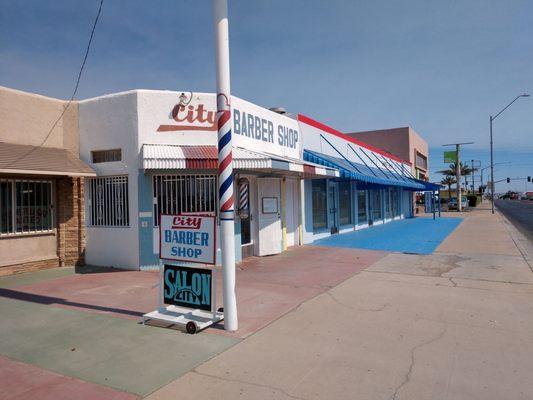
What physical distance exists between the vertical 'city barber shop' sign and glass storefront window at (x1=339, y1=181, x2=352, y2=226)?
1444 cm

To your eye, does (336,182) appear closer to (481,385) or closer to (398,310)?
(398,310)

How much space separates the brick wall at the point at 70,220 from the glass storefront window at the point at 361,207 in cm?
1518

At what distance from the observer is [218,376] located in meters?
4.36

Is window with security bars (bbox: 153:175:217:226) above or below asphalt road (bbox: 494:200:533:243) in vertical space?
above

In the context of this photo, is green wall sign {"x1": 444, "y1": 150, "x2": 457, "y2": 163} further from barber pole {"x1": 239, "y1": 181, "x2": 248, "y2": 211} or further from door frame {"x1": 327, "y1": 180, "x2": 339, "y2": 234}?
barber pole {"x1": 239, "y1": 181, "x2": 248, "y2": 211}

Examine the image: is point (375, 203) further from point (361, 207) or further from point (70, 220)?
point (70, 220)

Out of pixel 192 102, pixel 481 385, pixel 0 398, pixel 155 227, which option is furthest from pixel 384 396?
pixel 192 102

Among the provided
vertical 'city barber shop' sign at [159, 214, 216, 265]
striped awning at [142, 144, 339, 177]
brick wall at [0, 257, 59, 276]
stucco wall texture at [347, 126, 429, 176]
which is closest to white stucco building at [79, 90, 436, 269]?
striped awning at [142, 144, 339, 177]

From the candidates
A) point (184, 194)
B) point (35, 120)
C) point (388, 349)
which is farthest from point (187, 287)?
point (35, 120)

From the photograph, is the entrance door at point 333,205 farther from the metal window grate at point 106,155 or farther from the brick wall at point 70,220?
the brick wall at point 70,220

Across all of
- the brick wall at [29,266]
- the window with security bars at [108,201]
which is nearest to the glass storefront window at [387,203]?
the window with security bars at [108,201]

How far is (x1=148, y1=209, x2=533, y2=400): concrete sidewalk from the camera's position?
159 inches

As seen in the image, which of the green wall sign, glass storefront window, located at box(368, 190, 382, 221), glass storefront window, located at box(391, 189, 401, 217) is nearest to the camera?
glass storefront window, located at box(368, 190, 382, 221)

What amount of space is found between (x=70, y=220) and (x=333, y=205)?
11.6m
